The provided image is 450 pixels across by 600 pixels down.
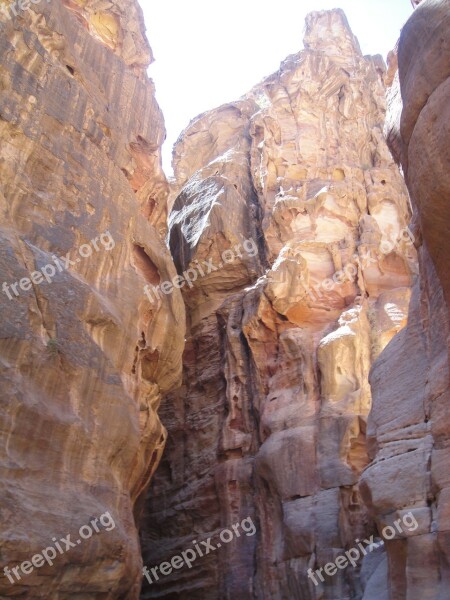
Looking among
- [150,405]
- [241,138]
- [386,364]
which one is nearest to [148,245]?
[150,405]

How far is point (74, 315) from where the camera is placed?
15.9 meters

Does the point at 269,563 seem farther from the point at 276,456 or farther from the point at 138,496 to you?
the point at 138,496

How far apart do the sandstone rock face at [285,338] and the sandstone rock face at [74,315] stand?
4.77 m

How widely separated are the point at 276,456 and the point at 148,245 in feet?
29.3

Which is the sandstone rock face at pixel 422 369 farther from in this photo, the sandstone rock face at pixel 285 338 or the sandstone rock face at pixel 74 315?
the sandstone rock face at pixel 74 315

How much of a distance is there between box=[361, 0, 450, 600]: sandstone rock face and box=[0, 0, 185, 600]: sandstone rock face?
20.6 ft

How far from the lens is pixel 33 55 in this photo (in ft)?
60.1

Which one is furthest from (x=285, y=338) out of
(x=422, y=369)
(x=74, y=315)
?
(x=422, y=369)

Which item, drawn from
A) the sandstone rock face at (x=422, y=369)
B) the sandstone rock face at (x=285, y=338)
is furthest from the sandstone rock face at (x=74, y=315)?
the sandstone rock face at (x=422, y=369)

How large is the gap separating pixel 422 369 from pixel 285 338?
12707 mm

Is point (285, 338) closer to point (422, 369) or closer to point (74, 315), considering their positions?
point (74, 315)

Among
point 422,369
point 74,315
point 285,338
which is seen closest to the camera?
point 422,369

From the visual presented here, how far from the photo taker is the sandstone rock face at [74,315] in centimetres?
1355

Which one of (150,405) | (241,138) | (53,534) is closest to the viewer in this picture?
(53,534)
